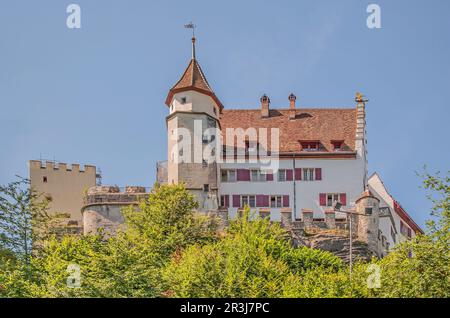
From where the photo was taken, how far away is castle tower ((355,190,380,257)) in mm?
67438

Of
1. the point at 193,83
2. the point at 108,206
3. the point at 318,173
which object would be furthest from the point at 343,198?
the point at 108,206

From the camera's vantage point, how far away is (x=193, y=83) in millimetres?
74625

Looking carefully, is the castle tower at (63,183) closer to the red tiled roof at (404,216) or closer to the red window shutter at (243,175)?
the red window shutter at (243,175)

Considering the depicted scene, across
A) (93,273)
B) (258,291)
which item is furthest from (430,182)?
(93,273)

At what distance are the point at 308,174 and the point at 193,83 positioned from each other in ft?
30.9

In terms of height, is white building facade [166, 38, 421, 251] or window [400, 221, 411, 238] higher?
white building facade [166, 38, 421, 251]

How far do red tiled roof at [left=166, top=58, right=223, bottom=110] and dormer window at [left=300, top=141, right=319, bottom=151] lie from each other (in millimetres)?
6056

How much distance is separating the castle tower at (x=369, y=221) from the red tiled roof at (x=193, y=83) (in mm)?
12682

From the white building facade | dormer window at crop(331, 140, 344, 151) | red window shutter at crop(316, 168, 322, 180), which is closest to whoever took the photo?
the white building facade

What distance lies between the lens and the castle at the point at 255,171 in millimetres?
70688

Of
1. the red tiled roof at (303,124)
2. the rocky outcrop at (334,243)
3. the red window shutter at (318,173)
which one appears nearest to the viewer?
the rocky outcrop at (334,243)

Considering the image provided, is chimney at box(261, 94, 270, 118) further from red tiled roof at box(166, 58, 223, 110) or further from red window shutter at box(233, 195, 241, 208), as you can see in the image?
red window shutter at box(233, 195, 241, 208)

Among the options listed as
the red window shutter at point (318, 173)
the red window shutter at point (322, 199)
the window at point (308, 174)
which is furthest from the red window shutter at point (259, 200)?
the red window shutter at point (318, 173)

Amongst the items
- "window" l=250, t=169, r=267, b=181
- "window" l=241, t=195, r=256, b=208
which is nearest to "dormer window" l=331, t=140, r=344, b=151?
"window" l=250, t=169, r=267, b=181
